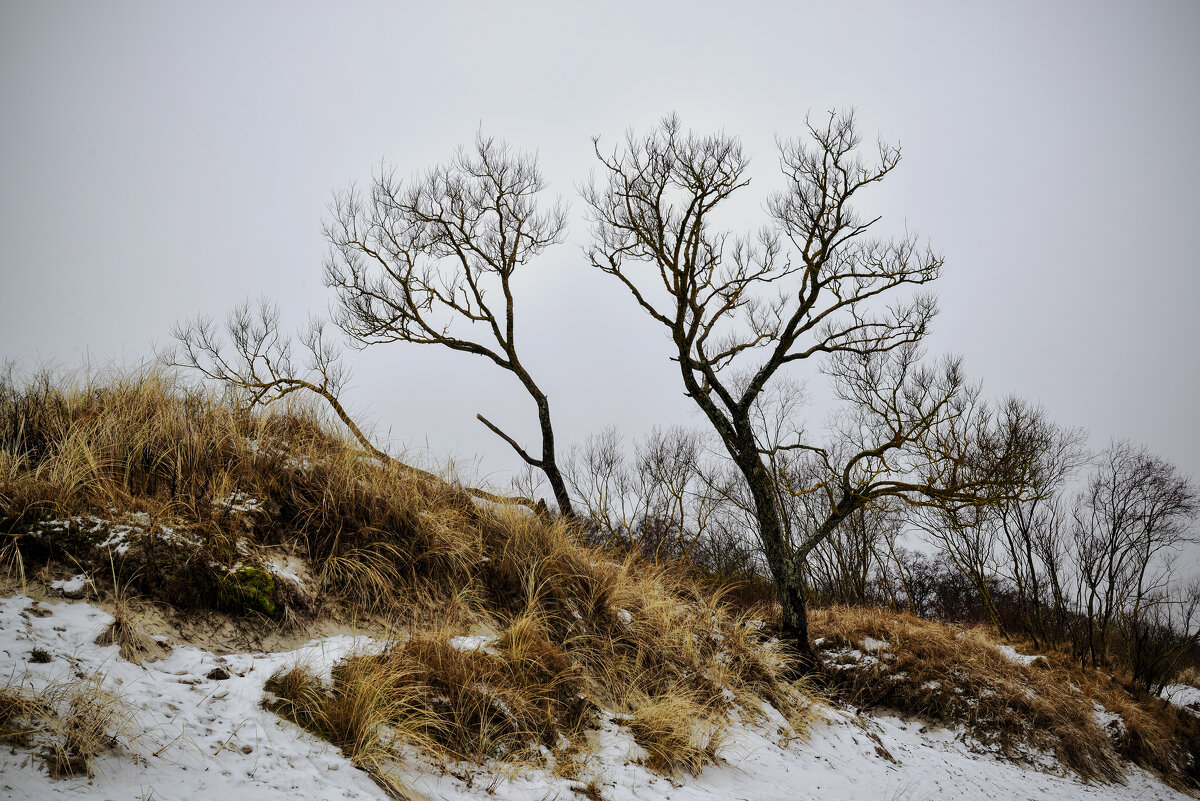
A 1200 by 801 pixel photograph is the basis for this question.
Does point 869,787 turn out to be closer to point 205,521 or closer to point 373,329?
point 205,521

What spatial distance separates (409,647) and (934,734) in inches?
268

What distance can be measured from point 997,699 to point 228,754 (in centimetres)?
884

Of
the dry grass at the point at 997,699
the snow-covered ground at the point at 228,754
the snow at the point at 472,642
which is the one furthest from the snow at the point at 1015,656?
the snow at the point at 472,642

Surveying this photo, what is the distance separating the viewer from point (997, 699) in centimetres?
728

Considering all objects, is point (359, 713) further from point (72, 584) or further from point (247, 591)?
point (72, 584)

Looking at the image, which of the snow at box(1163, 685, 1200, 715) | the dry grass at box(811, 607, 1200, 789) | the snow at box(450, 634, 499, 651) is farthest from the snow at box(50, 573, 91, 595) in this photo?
the snow at box(1163, 685, 1200, 715)

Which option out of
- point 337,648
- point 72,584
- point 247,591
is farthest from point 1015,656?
point 72,584

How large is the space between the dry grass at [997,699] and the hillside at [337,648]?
615 mm

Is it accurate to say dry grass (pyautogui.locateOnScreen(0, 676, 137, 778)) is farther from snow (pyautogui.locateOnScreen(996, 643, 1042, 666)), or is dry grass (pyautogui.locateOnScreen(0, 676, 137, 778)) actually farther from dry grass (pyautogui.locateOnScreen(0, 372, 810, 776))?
snow (pyautogui.locateOnScreen(996, 643, 1042, 666))

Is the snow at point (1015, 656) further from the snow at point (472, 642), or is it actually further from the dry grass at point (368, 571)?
A: the snow at point (472, 642)

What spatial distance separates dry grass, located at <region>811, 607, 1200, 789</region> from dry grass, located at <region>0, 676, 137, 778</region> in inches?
303

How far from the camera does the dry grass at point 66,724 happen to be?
72.2 inches

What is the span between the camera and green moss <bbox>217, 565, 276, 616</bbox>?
3.09m

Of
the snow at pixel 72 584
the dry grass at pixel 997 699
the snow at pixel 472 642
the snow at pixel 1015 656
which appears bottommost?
the dry grass at pixel 997 699
